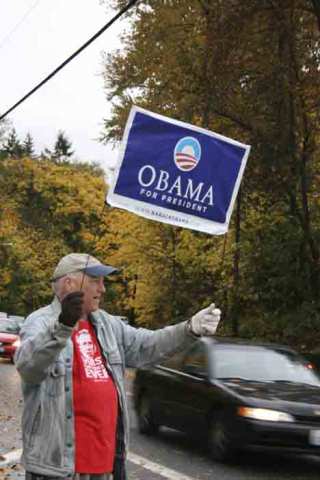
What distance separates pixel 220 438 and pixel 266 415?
72 cm

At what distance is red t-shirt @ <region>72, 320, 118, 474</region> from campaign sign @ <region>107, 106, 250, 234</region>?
1766 millimetres

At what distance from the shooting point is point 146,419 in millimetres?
11742

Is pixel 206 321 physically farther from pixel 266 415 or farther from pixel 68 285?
pixel 266 415

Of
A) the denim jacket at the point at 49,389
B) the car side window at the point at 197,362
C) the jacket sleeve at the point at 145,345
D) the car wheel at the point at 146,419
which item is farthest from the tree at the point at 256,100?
the denim jacket at the point at 49,389

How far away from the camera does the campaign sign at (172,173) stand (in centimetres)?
585

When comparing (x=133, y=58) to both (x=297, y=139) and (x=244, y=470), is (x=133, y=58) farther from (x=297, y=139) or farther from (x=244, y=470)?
(x=244, y=470)

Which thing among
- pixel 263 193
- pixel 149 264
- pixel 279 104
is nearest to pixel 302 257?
pixel 263 193

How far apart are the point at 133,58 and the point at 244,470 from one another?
1964cm

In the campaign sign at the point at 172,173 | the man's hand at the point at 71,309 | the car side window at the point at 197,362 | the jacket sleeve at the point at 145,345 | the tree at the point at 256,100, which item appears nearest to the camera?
the man's hand at the point at 71,309

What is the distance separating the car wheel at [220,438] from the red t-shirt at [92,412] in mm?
5538

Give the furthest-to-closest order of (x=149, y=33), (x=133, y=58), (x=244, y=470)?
1. (x=133, y=58)
2. (x=149, y=33)
3. (x=244, y=470)

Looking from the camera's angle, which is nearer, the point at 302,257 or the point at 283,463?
the point at 283,463

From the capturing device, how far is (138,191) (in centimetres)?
590

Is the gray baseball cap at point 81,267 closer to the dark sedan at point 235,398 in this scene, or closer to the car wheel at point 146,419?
the dark sedan at point 235,398
